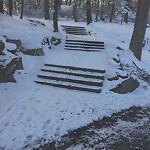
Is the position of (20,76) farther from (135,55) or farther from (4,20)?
(135,55)

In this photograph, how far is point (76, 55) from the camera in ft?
45.9

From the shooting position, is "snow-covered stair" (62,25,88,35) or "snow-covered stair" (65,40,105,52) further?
"snow-covered stair" (62,25,88,35)

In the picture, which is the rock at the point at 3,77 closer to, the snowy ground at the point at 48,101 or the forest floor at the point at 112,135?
the snowy ground at the point at 48,101

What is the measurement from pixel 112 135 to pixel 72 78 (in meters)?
4.02

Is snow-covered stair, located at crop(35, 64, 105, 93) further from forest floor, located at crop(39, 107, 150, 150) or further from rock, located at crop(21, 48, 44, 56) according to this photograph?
forest floor, located at crop(39, 107, 150, 150)

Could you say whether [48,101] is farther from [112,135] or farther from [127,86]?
[127,86]

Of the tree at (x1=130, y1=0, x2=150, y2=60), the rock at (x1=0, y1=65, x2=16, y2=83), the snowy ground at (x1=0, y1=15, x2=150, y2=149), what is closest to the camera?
the snowy ground at (x1=0, y1=15, x2=150, y2=149)

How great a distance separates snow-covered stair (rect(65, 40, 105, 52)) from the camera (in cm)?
1534

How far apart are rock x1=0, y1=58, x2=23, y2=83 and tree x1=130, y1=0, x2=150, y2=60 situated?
21.0 ft

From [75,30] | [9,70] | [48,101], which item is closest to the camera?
[48,101]

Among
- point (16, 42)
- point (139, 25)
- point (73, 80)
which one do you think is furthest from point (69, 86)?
point (139, 25)

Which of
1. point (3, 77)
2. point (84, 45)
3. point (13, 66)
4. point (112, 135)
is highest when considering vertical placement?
point (13, 66)

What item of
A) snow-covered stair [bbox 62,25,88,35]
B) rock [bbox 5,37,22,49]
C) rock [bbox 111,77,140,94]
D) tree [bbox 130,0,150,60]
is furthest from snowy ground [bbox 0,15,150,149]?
snow-covered stair [bbox 62,25,88,35]

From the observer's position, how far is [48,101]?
933 cm
